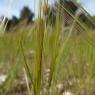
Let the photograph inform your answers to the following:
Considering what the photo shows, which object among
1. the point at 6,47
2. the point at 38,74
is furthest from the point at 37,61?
the point at 6,47

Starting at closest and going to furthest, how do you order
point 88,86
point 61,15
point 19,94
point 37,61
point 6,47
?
point 37,61, point 61,15, point 88,86, point 19,94, point 6,47

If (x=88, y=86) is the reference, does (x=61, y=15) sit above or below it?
above

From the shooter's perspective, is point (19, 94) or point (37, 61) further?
point (19, 94)

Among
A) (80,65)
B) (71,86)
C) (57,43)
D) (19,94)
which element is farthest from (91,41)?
(19,94)

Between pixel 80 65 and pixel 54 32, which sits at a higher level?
pixel 54 32

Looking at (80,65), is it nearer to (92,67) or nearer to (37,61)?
(92,67)

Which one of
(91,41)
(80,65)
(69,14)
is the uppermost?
(69,14)

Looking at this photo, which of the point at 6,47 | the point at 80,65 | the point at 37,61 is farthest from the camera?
the point at 6,47

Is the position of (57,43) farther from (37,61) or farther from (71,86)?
(71,86)

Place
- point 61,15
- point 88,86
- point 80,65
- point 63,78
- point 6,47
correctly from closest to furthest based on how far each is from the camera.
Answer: point 61,15 → point 88,86 → point 63,78 → point 80,65 → point 6,47
